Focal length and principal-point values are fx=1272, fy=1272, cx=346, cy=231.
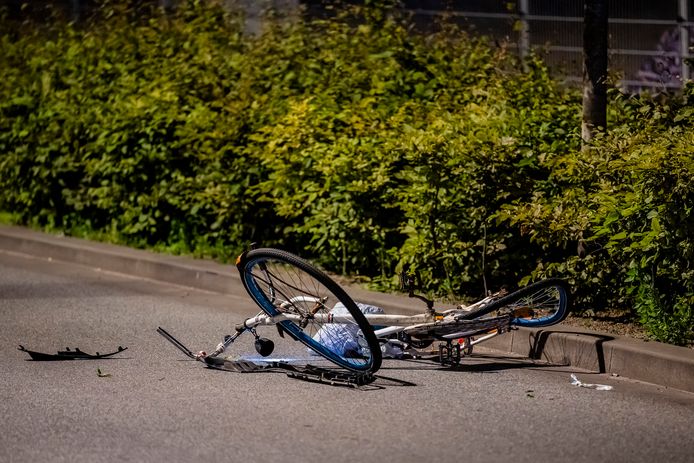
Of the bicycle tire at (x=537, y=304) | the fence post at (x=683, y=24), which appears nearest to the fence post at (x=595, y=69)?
the bicycle tire at (x=537, y=304)

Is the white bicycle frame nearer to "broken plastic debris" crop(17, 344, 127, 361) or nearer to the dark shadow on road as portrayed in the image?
the dark shadow on road

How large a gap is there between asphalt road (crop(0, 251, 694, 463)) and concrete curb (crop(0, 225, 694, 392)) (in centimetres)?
11

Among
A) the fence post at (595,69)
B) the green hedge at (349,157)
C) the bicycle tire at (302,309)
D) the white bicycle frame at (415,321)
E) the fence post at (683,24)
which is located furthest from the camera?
the fence post at (683,24)

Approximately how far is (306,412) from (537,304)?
171 cm

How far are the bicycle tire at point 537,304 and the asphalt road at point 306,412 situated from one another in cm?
29

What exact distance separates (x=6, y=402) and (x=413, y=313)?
293cm

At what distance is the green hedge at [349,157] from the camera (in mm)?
7617

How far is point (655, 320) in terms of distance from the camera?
285 inches

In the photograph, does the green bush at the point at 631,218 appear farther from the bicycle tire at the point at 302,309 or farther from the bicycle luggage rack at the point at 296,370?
the bicycle luggage rack at the point at 296,370

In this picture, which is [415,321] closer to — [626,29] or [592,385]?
[592,385]

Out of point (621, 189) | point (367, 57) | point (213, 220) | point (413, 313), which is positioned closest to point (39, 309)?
point (213, 220)

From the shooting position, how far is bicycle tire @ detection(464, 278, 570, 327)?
22.6 ft

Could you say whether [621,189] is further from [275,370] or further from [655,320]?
[275,370]

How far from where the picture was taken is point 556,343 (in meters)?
7.34
